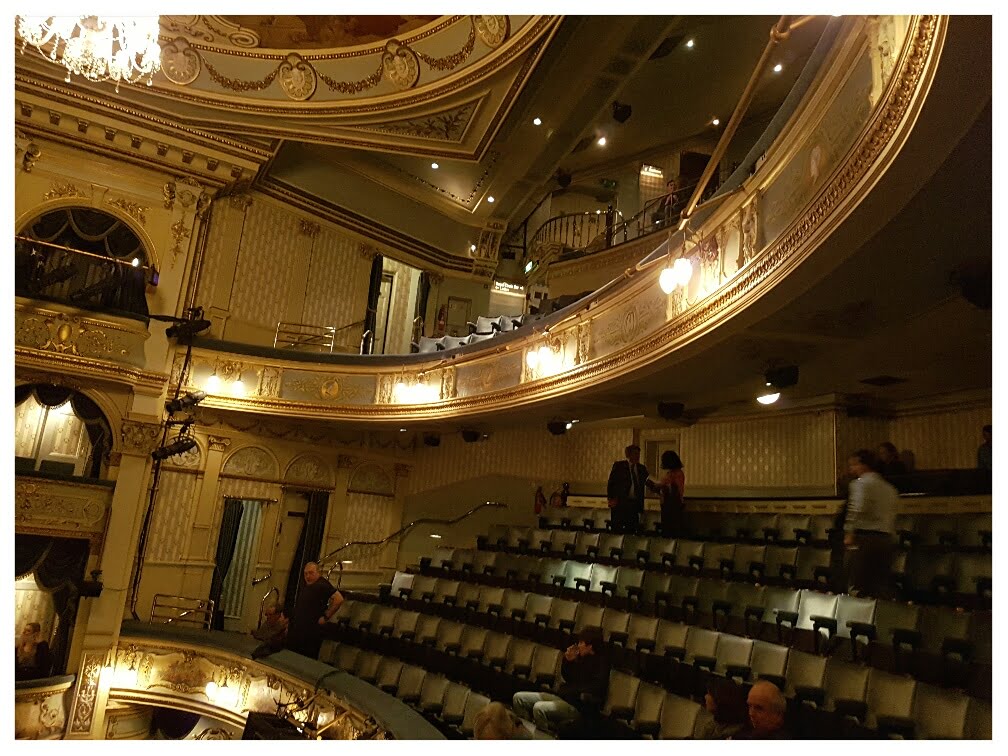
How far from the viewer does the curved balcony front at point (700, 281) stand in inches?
94.3

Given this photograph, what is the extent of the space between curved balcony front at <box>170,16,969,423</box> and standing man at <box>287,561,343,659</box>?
2.26 meters

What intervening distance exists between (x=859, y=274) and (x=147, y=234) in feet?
25.2

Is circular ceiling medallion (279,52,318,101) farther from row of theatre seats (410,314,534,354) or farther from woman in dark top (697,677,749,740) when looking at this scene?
woman in dark top (697,677,749,740)

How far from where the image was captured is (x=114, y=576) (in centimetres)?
711

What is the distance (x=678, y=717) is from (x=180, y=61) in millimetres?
9050

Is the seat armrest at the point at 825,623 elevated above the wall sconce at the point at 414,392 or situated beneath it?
situated beneath

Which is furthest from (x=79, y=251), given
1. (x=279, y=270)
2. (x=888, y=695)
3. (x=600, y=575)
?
(x=888, y=695)

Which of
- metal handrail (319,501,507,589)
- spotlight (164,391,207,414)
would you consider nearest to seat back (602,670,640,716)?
spotlight (164,391,207,414)

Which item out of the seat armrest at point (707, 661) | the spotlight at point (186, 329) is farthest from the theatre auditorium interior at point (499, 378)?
the spotlight at point (186, 329)

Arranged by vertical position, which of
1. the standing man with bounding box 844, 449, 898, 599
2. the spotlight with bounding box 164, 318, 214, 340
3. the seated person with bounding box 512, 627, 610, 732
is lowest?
the seated person with bounding box 512, 627, 610, 732

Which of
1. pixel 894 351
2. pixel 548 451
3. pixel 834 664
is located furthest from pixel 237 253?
pixel 834 664

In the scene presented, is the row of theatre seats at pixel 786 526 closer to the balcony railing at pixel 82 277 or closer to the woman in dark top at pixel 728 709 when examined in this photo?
the woman in dark top at pixel 728 709

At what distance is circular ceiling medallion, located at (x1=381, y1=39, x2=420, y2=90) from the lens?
28.9 ft

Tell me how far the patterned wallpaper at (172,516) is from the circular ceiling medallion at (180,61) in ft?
15.6
